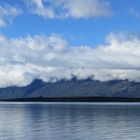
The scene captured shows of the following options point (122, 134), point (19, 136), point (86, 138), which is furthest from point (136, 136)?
point (19, 136)

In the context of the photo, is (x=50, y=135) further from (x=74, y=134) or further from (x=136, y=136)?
(x=136, y=136)

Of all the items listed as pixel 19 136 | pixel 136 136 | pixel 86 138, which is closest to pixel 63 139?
pixel 86 138

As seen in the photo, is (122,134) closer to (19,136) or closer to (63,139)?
(63,139)

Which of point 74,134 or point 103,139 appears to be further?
point 74,134

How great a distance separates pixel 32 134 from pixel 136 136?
17.8 meters

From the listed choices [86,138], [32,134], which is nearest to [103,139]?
[86,138]

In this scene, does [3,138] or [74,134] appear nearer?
[3,138]

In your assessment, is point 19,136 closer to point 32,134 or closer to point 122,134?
point 32,134

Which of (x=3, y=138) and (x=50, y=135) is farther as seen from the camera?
(x=50, y=135)

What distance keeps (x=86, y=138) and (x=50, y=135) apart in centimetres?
791

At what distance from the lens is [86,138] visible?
64.2 meters

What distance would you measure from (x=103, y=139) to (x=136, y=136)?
734cm

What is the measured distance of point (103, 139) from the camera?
63.1m

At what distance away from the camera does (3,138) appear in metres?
64.6
